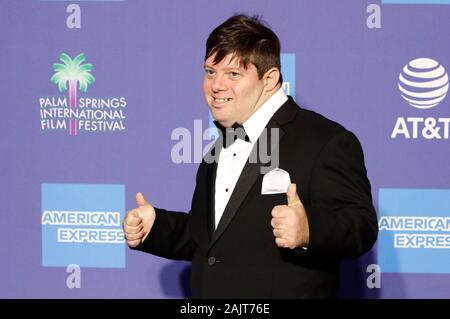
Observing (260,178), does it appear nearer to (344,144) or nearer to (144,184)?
(344,144)

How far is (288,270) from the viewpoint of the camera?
6.74ft

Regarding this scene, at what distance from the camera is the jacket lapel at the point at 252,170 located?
6.87ft

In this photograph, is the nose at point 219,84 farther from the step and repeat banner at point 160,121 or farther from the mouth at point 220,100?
the step and repeat banner at point 160,121

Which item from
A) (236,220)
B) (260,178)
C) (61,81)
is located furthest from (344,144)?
(61,81)

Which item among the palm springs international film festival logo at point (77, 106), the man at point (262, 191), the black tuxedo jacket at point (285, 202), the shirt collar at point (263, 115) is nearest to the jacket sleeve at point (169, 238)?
the man at point (262, 191)

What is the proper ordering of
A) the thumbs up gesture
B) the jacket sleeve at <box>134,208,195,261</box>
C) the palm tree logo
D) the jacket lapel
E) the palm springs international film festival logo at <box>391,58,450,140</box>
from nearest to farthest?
the thumbs up gesture
the jacket lapel
the jacket sleeve at <box>134,208,195,261</box>
the palm springs international film festival logo at <box>391,58,450,140</box>
the palm tree logo

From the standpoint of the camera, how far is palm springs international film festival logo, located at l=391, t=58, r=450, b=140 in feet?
10.7

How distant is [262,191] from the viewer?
2.08 m

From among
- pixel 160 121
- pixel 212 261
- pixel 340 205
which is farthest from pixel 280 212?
pixel 160 121

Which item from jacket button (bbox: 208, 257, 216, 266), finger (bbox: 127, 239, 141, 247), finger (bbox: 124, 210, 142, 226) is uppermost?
finger (bbox: 124, 210, 142, 226)

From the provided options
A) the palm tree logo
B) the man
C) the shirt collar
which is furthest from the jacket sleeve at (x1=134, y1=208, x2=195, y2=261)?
the palm tree logo

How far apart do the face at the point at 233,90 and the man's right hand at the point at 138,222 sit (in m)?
0.39

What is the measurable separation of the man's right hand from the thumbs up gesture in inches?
23.6

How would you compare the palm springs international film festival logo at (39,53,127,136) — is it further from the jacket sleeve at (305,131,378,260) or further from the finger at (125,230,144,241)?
the jacket sleeve at (305,131,378,260)
